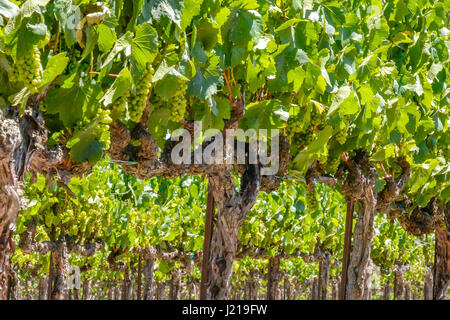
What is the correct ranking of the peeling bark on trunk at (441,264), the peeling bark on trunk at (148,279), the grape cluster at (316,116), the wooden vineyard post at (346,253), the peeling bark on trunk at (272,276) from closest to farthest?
1. the grape cluster at (316,116)
2. the wooden vineyard post at (346,253)
3. the peeling bark on trunk at (441,264)
4. the peeling bark on trunk at (148,279)
5. the peeling bark on trunk at (272,276)

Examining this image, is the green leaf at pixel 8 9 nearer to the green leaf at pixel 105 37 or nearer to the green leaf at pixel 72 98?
the green leaf at pixel 105 37

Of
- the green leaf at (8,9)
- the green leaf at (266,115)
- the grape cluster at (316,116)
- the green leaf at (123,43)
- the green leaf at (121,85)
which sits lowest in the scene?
the green leaf at (121,85)

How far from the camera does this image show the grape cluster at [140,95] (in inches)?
118

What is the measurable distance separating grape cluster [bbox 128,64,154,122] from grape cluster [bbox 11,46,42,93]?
596mm

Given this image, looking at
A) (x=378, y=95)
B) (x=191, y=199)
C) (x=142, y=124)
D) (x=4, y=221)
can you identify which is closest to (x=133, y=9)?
(x=4, y=221)

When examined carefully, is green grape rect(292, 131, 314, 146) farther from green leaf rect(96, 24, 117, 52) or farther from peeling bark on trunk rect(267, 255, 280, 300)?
peeling bark on trunk rect(267, 255, 280, 300)

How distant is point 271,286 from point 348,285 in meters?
8.02

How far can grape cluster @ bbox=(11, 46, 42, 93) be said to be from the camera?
246cm

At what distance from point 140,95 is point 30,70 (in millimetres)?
685

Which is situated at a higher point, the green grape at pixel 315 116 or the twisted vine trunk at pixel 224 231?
the green grape at pixel 315 116

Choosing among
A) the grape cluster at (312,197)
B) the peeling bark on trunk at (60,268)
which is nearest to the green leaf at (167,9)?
the grape cluster at (312,197)

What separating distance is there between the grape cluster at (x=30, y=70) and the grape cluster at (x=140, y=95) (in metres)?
0.60

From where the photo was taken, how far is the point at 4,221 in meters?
2.57

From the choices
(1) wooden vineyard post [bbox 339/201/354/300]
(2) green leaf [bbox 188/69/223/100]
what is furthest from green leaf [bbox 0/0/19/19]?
(1) wooden vineyard post [bbox 339/201/354/300]
